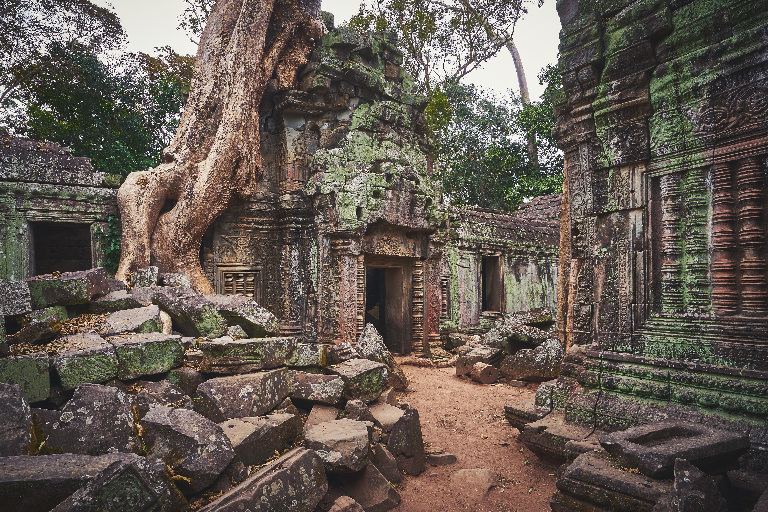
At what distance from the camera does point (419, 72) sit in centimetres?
1828

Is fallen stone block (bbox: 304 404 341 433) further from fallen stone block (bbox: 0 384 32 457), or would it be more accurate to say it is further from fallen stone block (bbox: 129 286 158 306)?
fallen stone block (bbox: 129 286 158 306)

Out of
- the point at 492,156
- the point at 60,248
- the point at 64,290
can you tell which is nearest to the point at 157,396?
the point at 64,290

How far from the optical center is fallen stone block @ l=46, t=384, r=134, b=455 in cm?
267

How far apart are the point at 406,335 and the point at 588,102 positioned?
747cm

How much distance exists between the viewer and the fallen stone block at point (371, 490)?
3.62 metres

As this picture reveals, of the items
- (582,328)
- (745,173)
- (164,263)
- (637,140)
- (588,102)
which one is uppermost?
(588,102)

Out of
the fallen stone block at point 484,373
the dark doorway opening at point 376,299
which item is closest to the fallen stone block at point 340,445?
the fallen stone block at point 484,373

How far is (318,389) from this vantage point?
4.50m

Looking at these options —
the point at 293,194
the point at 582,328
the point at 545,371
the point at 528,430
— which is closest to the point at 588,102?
the point at 582,328

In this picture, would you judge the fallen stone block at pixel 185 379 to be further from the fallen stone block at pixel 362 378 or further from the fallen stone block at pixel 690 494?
the fallen stone block at pixel 690 494

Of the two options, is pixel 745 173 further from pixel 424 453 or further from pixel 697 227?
pixel 424 453

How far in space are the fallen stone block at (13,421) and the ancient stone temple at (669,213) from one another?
4220mm

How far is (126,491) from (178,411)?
1014mm

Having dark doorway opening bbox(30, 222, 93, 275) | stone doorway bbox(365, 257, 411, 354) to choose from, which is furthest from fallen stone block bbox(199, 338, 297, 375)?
dark doorway opening bbox(30, 222, 93, 275)
